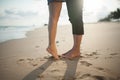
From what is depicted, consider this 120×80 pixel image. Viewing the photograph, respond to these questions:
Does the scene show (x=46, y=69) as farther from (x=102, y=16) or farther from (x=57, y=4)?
(x=102, y=16)

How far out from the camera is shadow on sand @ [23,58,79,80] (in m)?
2.02

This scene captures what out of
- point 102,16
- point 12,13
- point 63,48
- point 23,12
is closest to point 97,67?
point 63,48

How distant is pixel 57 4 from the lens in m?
2.55

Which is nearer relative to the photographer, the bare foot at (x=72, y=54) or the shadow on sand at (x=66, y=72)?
the shadow on sand at (x=66, y=72)

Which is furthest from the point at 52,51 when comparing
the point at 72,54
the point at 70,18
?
the point at 70,18

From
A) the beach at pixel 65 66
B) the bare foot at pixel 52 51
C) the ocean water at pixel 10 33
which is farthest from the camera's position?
the ocean water at pixel 10 33

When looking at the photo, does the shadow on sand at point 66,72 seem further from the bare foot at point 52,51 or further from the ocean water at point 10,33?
the ocean water at point 10,33

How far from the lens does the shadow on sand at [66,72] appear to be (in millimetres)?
2021

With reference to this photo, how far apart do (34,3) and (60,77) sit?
18.1ft

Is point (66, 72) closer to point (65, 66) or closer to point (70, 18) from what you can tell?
point (65, 66)

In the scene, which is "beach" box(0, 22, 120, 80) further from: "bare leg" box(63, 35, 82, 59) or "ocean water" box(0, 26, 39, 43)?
"ocean water" box(0, 26, 39, 43)

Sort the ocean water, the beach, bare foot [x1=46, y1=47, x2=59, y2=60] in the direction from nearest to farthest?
the beach < bare foot [x1=46, y1=47, x2=59, y2=60] < the ocean water

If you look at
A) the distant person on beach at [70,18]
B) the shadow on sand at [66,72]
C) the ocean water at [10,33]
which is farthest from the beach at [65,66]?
the ocean water at [10,33]

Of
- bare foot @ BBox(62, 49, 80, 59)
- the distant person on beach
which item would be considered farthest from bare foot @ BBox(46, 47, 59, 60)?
bare foot @ BBox(62, 49, 80, 59)
